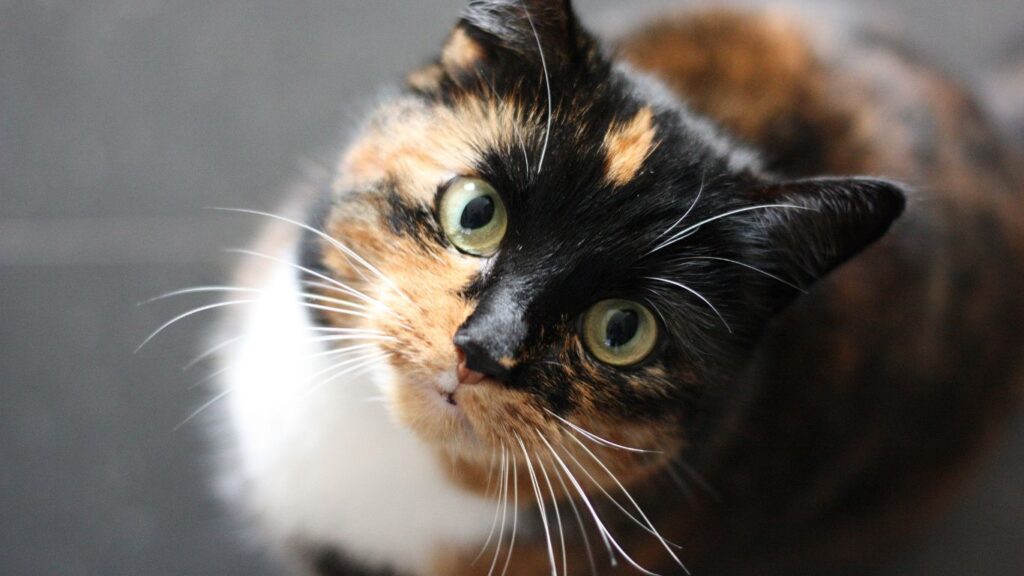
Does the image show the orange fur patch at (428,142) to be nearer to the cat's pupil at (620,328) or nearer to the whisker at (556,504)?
the cat's pupil at (620,328)

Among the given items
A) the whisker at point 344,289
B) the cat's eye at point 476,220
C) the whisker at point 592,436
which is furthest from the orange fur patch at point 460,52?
the whisker at point 592,436

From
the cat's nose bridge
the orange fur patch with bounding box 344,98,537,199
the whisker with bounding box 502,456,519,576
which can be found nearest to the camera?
the cat's nose bridge

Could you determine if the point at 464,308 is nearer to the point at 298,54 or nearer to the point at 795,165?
the point at 795,165

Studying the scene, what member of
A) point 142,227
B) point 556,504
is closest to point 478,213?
point 556,504

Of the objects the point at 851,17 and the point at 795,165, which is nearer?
the point at 795,165

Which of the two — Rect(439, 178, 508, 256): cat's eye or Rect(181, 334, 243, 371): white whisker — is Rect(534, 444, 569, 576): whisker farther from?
Rect(181, 334, 243, 371): white whisker

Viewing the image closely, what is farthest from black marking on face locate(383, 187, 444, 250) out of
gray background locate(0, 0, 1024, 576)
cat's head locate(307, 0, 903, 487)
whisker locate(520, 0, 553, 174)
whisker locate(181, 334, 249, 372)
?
gray background locate(0, 0, 1024, 576)

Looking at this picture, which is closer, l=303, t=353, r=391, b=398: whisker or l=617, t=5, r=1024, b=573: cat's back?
l=303, t=353, r=391, b=398: whisker

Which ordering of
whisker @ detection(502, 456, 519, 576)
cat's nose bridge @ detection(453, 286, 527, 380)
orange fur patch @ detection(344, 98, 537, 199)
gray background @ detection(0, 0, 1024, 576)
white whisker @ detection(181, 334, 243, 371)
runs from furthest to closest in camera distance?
gray background @ detection(0, 0, 1024, 576)
white whisker @ detection(181, 334, 243, 371)
whisker @ detection(502, 456, 519, 576)
orange fur patch @ detection(344, 98, 537, 199)
cat's nose bridge @ detection(453, 286, 527, 380)

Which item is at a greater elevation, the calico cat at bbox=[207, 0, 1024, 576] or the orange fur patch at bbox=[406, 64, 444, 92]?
the orange fur patch at bbox=[406, 64, 444, 92]

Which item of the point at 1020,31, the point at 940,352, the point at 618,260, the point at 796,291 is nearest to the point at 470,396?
the point at 618,260
